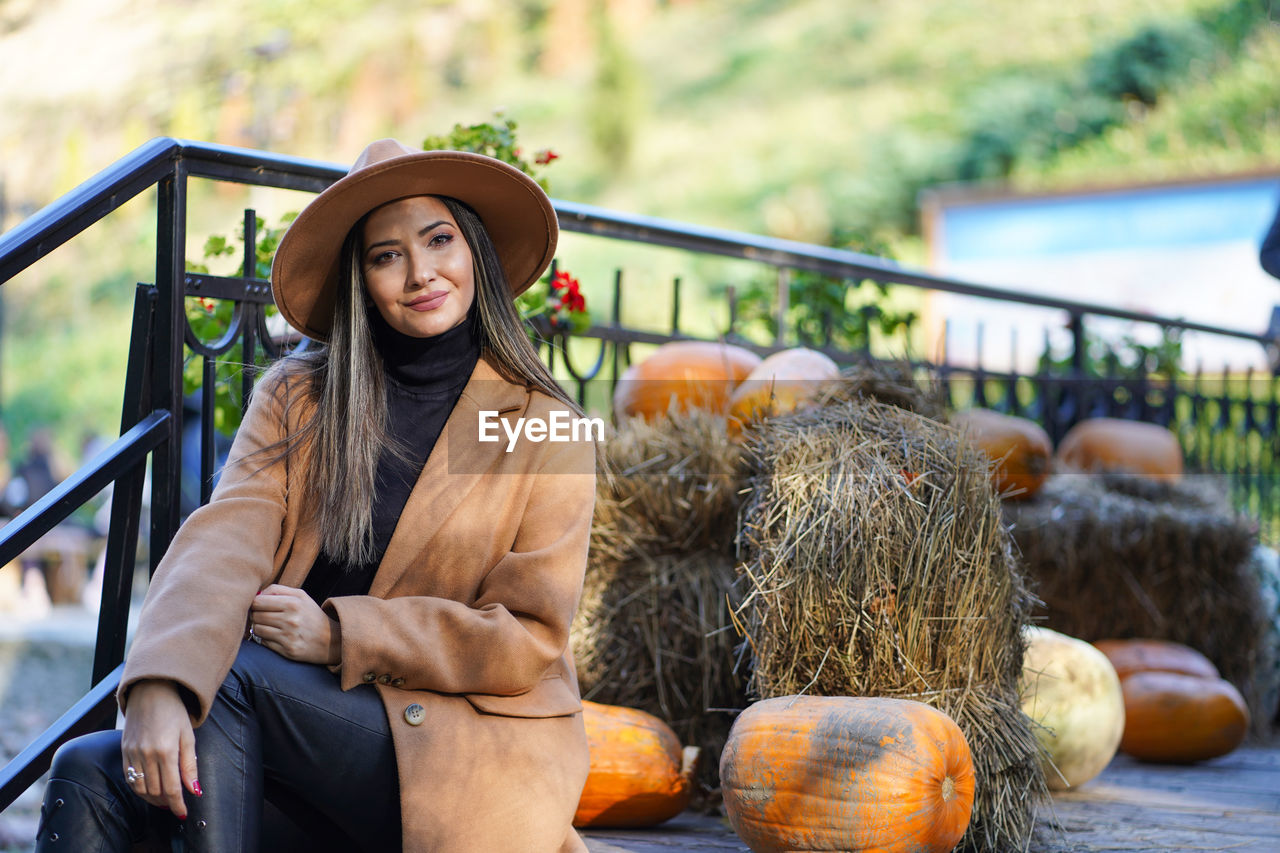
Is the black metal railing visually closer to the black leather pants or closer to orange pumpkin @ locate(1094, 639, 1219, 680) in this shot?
the black leather pants

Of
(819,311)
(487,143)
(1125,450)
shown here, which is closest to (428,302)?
(487,143)

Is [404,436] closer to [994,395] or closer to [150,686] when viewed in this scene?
[150,686]

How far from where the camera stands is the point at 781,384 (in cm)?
307

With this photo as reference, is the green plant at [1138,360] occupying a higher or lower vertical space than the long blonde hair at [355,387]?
higher

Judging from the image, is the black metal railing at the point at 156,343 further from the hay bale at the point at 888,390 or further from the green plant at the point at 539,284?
the hay bale at the point at 888,390

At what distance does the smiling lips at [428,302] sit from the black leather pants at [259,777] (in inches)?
24.0

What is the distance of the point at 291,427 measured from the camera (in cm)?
202

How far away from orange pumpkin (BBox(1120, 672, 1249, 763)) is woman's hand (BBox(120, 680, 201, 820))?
2748 millimetres

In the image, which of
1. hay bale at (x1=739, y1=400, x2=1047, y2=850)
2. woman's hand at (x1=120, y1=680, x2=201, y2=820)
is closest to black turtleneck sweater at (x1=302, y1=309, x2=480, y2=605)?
woman's hand at (x1=120, y1=680, x2=201, y2=820)

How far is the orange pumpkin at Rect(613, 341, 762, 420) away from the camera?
334 cm

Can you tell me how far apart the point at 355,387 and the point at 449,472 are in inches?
8.5

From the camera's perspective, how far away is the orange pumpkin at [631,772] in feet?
8.34

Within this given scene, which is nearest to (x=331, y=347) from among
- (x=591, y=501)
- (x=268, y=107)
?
(x=591, y=501)

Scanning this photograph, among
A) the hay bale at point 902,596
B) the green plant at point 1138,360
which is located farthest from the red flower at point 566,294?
the green plant at point 1138,360
